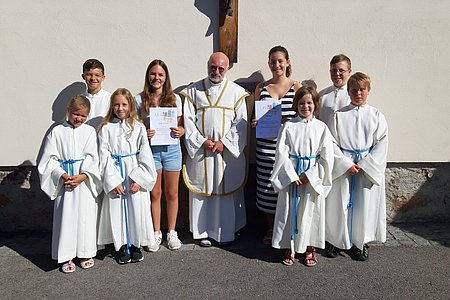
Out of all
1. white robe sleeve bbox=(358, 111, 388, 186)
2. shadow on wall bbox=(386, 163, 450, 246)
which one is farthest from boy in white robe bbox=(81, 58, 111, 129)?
shadow on wall bbox=(386, 163, 450, 246)

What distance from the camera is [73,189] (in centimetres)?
397

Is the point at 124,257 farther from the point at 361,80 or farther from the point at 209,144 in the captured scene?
the point at 361,80

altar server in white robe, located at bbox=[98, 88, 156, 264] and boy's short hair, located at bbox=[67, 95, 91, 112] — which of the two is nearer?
boy's short hair, located at bbox=[67, 95, 91, 112]

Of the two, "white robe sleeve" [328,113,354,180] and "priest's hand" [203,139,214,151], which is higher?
"priest's hand" [203,139,214,151]

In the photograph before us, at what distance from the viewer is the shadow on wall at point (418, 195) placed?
201 inches

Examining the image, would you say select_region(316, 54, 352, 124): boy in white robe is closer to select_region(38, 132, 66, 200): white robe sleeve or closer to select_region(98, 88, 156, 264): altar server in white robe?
select_region(98, 88, 156, 264): altar server in white robe

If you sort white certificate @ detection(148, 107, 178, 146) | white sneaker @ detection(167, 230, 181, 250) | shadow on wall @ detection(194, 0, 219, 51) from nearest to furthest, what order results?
white certificate @ detection(148, 107, 178, 146) → white sneaker @ detection(167, 230, 181, 250) → shadow on wall @ detection(194, 0, 219, 51)

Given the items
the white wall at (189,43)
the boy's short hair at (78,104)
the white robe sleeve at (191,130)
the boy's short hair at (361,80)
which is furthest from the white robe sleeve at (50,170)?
the boy's short hair at (361,80)

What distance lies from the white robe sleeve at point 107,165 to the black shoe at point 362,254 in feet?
7.78

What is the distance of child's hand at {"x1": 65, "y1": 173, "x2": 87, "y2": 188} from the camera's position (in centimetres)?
389

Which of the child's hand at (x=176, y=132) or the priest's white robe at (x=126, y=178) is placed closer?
the priest's white robe at (x=126, y=178)

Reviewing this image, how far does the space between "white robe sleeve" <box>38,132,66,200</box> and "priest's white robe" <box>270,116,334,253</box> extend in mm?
1947

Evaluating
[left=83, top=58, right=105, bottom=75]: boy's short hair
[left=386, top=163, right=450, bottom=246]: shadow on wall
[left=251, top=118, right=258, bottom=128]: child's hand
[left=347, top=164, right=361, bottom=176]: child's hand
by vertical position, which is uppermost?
[left=83, top=58, right=105, bottom=75]: boy's short hair

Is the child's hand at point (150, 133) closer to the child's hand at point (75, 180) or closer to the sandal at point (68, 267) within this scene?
the child's hand at point (75, 180)
